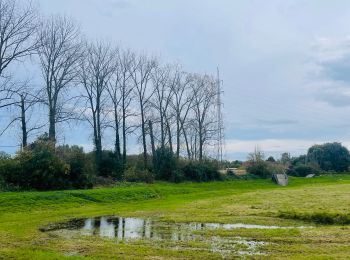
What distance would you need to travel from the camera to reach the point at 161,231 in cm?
2072

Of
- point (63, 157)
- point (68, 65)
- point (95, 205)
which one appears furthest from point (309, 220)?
point (68, 65)

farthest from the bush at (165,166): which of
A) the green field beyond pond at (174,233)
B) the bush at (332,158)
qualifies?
the bush at (332,158)

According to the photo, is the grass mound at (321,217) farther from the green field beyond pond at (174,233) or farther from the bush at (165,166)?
the bush at (165,166)

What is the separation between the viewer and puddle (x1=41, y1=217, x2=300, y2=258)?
15789 mm

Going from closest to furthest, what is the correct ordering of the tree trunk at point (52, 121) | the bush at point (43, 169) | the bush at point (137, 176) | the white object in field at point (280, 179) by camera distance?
the bush at point (43, 169), the tree trunk at point (52, 121), the bush at point (137, 176), the white object in field at point (280, 179)

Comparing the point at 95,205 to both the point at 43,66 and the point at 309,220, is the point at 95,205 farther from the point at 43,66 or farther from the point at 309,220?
the point at 43,66

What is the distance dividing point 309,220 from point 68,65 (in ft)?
120

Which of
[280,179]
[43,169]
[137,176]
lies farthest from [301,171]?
[43,169]

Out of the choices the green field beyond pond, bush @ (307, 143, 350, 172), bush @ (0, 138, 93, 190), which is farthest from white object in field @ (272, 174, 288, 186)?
the green field beyond pond

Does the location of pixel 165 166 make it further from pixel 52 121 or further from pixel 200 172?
pixel 52 121

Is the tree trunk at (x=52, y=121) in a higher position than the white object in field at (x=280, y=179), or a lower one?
higher

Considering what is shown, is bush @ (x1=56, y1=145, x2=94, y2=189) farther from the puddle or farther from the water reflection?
the water reflection

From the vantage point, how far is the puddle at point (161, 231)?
15789 millimetres

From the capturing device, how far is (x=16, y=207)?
29.4 meters
